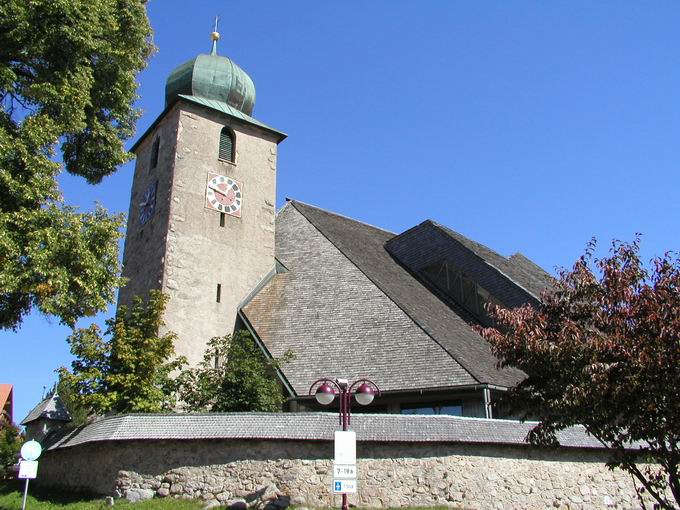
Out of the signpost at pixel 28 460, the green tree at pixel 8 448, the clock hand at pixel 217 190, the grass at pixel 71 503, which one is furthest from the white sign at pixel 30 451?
the green tree at pixel 8 448

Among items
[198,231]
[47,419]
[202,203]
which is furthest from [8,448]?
[202,203]

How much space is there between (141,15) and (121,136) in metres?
2.88

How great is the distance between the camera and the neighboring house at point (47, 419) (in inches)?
1029

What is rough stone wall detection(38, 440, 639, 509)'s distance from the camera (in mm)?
13836

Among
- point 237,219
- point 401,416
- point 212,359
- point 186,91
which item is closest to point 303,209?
point 237,219

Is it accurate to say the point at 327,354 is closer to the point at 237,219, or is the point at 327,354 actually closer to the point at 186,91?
the point at 237,219

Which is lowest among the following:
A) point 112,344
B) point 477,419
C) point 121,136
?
point 477,419

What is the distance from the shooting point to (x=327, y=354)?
18.9m

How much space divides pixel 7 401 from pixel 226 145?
1763 inches

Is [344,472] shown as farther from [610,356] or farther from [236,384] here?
[236,384]

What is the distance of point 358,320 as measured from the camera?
19.9 m

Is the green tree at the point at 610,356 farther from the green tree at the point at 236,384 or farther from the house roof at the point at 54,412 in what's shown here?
the house roof at the point at 54,412

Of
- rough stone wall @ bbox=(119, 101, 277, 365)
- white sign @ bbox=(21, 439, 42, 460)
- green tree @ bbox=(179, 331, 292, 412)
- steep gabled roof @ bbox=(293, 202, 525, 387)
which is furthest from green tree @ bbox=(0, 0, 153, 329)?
steep gabled roof @ bbox=(293, 202, 525, 387)

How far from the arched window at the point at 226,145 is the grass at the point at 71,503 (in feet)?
41.2
